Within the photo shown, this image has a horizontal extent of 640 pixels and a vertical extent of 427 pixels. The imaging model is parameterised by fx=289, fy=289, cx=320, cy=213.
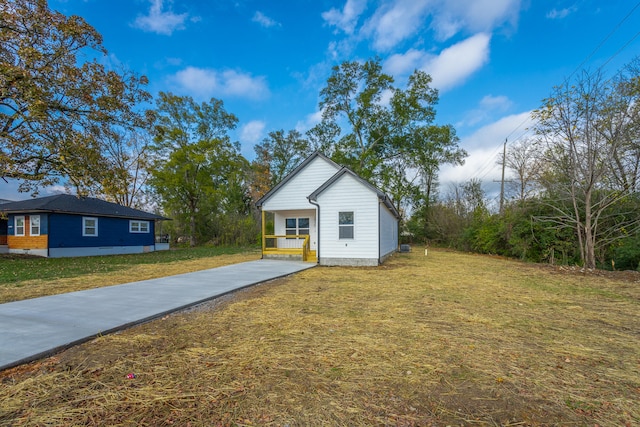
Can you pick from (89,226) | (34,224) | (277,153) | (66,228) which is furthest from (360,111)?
(34,224)

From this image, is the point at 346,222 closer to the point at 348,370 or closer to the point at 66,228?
the point at 348,370

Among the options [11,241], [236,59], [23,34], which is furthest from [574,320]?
[11,241]

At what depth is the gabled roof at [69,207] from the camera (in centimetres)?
1679

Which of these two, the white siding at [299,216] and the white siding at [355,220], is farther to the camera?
the white siding at [299,216]

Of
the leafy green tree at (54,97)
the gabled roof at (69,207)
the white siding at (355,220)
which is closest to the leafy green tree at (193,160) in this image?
the gabled roof at (69,207)

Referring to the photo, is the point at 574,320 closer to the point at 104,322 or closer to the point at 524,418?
the point at 524,418

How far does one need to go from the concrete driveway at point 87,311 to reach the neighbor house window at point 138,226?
53.3 feet

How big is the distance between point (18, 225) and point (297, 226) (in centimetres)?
1744

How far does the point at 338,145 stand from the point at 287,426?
83.3 ft

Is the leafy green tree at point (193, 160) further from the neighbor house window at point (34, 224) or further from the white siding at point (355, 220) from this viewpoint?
the white siding at point (355, 220)

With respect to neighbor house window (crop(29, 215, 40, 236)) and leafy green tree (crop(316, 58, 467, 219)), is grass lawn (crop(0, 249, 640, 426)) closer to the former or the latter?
neighbor house window (crop(29, 215, 40, 236))

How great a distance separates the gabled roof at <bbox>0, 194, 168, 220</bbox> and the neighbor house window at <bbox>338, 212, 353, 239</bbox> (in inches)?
567

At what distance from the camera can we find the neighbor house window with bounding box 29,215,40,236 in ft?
55.6

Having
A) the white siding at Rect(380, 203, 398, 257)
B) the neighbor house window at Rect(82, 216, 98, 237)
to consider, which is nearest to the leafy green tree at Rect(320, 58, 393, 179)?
the white siding at Rect(380, 203, 398, 257)
